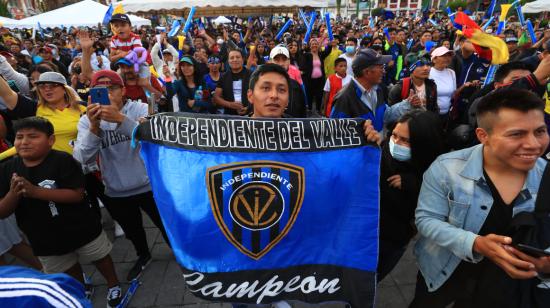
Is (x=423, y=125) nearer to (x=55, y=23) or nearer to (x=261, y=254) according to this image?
(x=261, y=254)

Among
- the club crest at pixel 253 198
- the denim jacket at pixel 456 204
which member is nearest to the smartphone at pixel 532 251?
the denim jacket at pixel 456 204

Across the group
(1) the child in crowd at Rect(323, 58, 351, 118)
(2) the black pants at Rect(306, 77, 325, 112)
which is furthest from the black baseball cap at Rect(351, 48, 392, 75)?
(2) the black pants at Rect(306, 77, 325, 112)

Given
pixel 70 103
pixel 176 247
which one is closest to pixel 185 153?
pixel 176 247

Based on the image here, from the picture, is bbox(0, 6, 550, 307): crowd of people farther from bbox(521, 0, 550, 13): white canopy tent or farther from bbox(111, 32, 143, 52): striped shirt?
bbox(521, 0, 550, 13): white canopy tent

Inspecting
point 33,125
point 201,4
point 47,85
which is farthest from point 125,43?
point 201,4

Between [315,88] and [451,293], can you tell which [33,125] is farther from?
[315,88]

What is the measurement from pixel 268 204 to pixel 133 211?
198cm

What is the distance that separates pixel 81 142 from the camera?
2596 mm

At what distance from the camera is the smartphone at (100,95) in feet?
7.41

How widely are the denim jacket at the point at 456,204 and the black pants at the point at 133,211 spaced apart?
8.31ft

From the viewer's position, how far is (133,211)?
3.29m

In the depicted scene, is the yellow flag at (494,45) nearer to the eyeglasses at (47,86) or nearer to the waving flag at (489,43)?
the waving flag at (489,43)

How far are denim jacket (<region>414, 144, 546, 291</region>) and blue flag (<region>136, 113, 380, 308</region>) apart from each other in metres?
0.33

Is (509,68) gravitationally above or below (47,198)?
above
